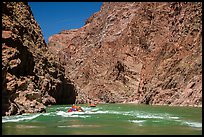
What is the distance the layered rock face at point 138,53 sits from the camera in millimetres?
66500

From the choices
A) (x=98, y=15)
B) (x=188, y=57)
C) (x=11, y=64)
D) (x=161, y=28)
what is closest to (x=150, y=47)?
(x=161, y=28)

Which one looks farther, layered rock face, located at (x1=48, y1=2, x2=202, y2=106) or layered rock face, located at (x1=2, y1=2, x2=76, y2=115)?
layered rock face, located at (x1=48, y1=2, x2=202, y2=106)

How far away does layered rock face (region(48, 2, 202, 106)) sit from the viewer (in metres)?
66.5

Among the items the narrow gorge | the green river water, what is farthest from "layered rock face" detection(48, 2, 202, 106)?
the green river water

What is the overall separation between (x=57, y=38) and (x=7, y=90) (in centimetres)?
12981

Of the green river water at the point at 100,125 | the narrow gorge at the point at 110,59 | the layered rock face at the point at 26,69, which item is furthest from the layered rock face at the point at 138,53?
the green river water at the point at 100,125

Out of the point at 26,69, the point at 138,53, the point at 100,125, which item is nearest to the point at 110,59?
the point at 138,53

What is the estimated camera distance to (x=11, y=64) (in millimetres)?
40656

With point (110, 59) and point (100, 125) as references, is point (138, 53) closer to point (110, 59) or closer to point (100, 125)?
point (110, 59)

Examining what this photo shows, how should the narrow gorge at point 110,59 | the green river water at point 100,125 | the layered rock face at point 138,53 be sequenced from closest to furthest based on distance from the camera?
the green river water at point 100,125
the narrow gorge at point 110,59
the layered rock face at point 138,53

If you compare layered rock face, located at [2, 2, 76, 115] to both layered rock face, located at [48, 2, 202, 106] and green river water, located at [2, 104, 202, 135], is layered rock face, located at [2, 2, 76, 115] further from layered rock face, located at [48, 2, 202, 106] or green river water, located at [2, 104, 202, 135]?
layered rock face, located at [48, 2, 202, 106]

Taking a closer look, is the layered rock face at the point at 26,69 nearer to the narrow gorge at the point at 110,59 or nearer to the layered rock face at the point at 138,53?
the narrow gorge at the point at 110,59

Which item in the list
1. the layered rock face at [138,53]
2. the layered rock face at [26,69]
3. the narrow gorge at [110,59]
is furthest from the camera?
the layered rock face at [138,53]

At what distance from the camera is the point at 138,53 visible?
116 m
